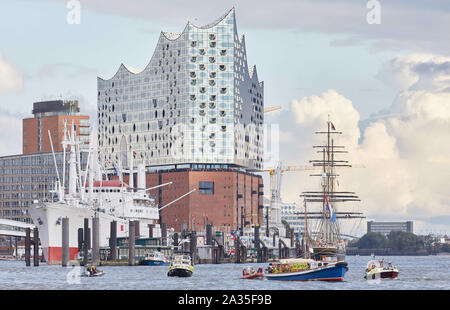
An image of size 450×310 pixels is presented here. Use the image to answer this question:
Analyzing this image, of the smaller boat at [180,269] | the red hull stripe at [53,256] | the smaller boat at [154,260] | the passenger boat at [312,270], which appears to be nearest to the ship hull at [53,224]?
the red hull stripe at [53,256]

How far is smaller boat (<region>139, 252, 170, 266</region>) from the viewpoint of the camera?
17838cm

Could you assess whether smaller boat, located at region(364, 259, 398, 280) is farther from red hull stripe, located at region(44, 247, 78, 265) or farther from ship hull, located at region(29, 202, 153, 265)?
red hull stripe, located at region(44, 247, 78, 265)

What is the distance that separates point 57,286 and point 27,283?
7.97m

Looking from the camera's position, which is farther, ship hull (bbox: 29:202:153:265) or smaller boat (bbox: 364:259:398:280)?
ship hull (bbox: 29:202:153:265)

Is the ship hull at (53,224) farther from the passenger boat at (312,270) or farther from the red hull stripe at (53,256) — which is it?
the passenger boat at (312,270)

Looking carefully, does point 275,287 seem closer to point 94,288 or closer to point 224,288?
point 224,288

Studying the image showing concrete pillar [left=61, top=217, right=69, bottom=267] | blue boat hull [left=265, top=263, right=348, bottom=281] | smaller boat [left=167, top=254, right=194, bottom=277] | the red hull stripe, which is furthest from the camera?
the red hull stripe

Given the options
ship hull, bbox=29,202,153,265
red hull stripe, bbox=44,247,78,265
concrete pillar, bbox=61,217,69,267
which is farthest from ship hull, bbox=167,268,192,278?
red hull stripe, bbox=44,247,78,265

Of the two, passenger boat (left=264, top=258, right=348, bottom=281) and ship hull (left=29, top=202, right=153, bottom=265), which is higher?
ship hull (left=29, top=202, right=153, bottom=265)

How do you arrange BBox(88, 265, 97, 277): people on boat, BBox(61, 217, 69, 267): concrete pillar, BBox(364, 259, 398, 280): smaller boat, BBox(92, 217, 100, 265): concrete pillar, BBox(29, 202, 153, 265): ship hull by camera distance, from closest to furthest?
1. BBox(364, 259, 398, 280): smaller boat
2. BBox(88, 265, 97, 277): people on boat
3. BBox(92, 217, 100, 265): concrete pillar
4. BBox(61, 217, 69, 267): concrete pillar
5. BBox(29, 202, 153, 265): ship hull

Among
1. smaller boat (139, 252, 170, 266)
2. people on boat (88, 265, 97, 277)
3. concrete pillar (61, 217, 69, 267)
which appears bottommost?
smaller boat (139, 252, 170, 266)

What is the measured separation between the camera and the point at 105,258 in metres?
189

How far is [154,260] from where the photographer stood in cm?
17900
